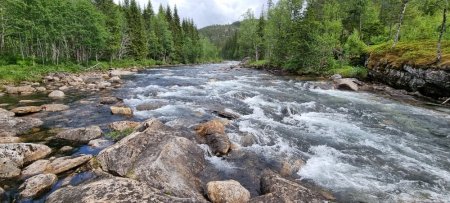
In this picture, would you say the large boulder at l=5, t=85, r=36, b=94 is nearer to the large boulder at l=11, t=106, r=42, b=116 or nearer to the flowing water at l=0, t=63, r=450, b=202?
the flowing water at l=0, t=63, r=450, b=202

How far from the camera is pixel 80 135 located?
12.0m

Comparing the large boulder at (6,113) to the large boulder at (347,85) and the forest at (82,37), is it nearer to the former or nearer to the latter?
the forest at (82,37)

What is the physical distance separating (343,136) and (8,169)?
12.7 m

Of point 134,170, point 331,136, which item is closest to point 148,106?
point 134,170

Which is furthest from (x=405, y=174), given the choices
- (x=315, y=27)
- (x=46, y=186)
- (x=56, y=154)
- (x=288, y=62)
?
(x=288, y=62)

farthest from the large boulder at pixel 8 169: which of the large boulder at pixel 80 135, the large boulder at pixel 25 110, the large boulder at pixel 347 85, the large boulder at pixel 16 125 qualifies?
the large boulder at pixel 347 85

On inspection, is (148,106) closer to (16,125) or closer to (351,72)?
(16,125)

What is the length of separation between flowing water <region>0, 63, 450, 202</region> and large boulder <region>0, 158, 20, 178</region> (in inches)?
81.4

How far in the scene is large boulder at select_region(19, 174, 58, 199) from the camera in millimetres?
7590

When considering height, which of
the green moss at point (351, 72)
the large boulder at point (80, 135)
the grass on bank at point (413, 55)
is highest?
the grass on bank at point (413, 55)

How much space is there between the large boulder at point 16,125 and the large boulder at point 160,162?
19.7ft

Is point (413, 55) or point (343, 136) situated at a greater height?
point (413, 55)

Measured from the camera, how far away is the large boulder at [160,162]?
7.70 metres

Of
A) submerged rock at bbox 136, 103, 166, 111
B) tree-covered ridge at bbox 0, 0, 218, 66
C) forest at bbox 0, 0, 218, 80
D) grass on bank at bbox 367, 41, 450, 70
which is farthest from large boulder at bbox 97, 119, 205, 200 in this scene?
tree-covered ridge at bbox 0, 0, 218, 66
